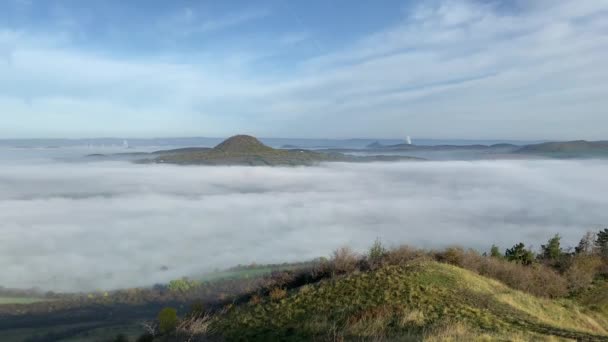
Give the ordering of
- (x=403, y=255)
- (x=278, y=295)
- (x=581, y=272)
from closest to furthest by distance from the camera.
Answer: (x=278, y=295), (x=403, y=255), (x=581, y=272)

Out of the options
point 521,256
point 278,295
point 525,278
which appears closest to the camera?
point 278,295

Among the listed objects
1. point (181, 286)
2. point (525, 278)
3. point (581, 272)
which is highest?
point (525, 278)

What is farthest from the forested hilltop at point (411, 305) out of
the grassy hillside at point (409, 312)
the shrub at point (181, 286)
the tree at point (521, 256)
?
the shrub at point (181, 286)

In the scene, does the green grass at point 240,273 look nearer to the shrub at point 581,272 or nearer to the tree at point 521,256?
the tree at point 521,256

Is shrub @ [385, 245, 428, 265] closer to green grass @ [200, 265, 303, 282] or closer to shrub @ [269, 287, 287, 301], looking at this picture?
shrub @ [269, 287, 287, 301]

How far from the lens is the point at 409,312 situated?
58.0 feet

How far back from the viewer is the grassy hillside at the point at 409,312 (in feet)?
51.9

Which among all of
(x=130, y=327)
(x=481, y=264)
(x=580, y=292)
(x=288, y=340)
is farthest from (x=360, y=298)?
(x=130, y=327)

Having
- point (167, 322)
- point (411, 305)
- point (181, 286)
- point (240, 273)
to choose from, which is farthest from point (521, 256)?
point (240, 273)

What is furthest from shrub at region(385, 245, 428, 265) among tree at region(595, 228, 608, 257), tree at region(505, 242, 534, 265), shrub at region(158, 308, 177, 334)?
tree at region(595, 228, 608, 257)

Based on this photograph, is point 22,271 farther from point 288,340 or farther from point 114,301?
point 288,340

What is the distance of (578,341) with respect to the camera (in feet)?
49.4

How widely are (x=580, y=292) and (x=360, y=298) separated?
19.0 m

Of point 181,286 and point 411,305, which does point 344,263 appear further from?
point 181,286
